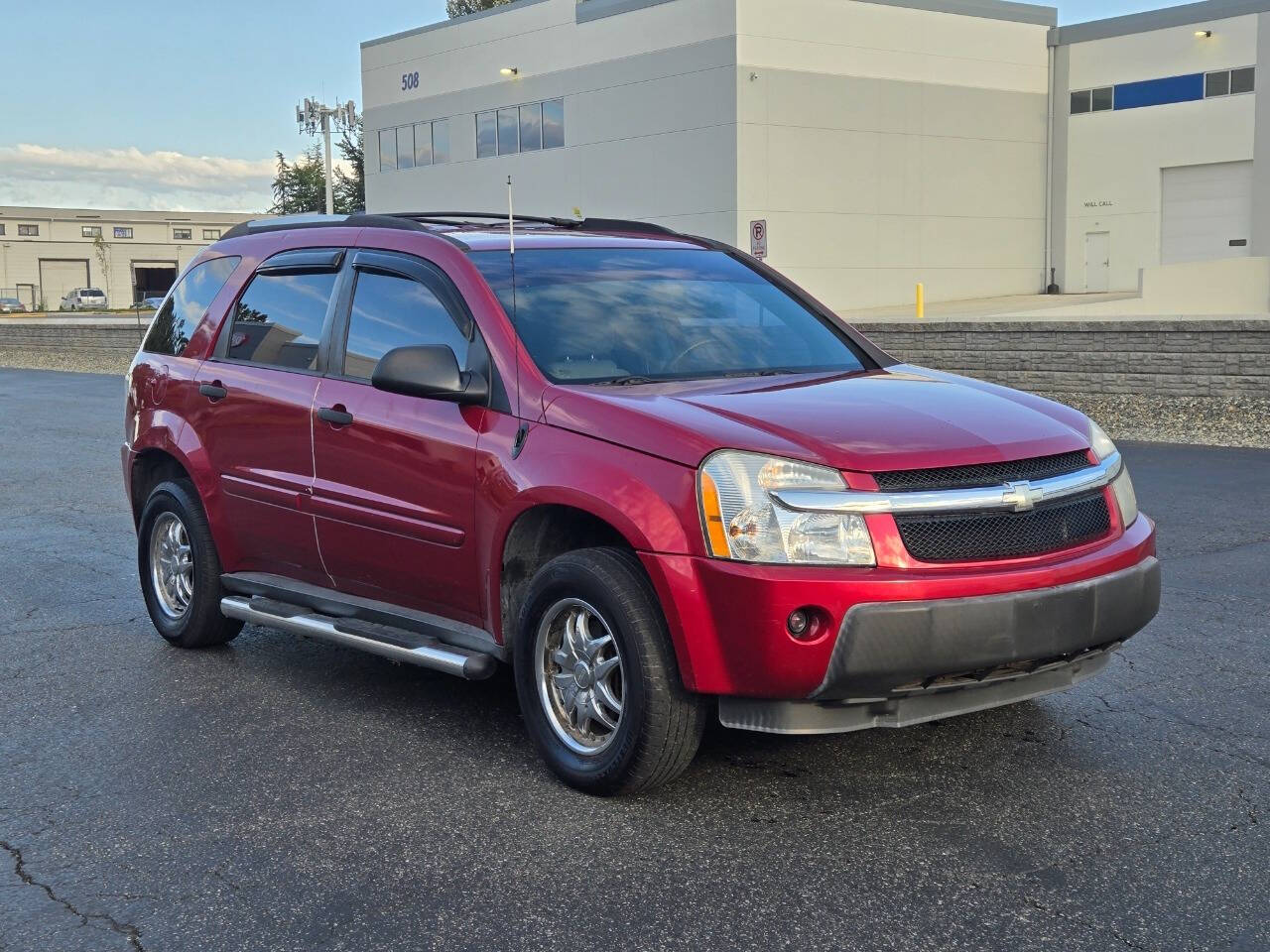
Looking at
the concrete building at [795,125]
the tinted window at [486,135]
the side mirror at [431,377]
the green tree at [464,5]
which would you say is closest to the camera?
the side mirror at [431,377]

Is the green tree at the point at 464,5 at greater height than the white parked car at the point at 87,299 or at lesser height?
greater

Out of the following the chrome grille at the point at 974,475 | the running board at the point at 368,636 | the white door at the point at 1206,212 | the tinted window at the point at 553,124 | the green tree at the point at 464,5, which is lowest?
the running board at the point at 368,636

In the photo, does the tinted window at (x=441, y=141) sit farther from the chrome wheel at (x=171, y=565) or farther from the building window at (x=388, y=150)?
the chrome wheel at (x=171, y=565)

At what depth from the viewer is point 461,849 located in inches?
172

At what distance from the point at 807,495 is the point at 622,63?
146ft

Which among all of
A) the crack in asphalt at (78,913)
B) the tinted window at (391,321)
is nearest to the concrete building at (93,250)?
the tinted window at (391,321)

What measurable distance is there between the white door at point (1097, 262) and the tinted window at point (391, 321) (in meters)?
47.2

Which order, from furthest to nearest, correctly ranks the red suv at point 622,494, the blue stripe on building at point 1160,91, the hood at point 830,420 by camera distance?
the blue stripe on building at point 1160,91, the hood at point 830,420, the red suv at point 622,494

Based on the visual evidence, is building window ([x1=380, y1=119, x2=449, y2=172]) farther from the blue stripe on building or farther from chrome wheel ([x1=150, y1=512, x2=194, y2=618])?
chrome wheel ([x1=150, y1=512, x2=194, y2=618])

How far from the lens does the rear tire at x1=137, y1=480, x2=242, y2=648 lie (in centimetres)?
679

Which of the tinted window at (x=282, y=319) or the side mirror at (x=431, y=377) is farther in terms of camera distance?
the tinted window at (x=282, y=319)

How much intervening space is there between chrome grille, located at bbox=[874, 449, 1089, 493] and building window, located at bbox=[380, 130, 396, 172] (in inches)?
2180

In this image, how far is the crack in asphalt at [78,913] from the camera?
3.83m

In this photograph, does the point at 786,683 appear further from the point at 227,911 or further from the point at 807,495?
the point at 227,911
